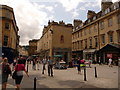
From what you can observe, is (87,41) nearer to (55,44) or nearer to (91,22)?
(91,22)

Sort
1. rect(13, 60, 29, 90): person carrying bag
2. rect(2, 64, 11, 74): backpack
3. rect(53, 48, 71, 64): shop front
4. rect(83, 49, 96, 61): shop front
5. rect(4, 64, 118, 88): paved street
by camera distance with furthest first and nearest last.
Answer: rect(83, 49, 96, 61): shop front, rect(53, 48, 71, 64): shop front, rect(4, 64, 118, 88): paved street, rect(2, 64, 11, 74): backpack, rect(13, 60, 29, 90): person carrying bag

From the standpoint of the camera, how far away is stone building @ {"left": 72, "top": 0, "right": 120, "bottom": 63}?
25250 millimetres

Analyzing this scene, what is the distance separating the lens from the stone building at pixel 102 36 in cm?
2525

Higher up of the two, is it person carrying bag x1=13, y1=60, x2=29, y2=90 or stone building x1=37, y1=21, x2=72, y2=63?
stone building x1=37, y1=21, x2=72, y2=63

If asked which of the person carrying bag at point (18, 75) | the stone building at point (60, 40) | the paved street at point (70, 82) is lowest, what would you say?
the paved street at point (70, 82)

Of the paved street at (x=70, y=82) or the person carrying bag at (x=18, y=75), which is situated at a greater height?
the person carrying bag at (x=18, y=75)

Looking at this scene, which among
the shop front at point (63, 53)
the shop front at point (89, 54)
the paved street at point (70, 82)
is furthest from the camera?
the shop front at point (89, 54)

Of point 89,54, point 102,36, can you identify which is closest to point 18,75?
point 102,36

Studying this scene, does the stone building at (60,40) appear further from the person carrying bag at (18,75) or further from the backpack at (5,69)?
the backpack at (5,69)

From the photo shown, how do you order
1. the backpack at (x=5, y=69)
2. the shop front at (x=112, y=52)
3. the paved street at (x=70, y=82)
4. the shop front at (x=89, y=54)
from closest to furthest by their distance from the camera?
the backpack at (x=5, y=69)
the paved street at (x=70, y=82)
the shop front at (x=112, y=52)
the shop front at (x=89, y=54)

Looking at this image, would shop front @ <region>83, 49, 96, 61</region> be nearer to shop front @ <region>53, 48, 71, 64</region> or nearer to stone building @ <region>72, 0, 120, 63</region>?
stone building @ <region>72, 0, 120, 63</region>

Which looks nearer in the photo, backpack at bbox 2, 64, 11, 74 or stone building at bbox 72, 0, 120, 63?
backpack at bbox 2, 64, 11, 74

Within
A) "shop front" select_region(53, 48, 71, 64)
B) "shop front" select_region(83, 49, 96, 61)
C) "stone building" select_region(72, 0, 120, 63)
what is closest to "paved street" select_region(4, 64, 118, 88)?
"shop front" select_region(53, 48, 71, 64)

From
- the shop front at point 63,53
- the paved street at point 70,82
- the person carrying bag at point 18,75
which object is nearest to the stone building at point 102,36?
the shop front at point 63,53
